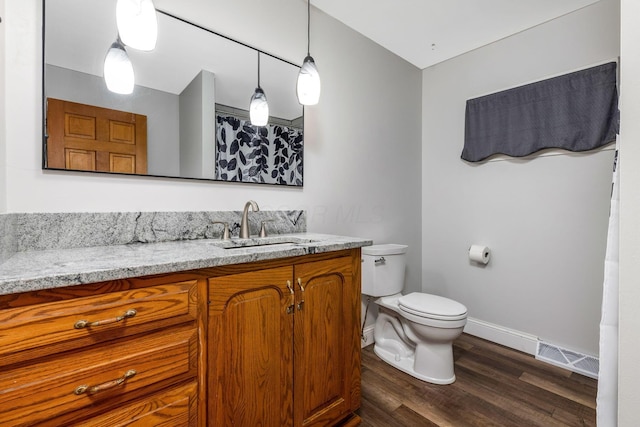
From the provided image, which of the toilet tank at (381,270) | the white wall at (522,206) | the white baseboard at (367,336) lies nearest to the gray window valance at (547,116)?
the white wall at (522,206)

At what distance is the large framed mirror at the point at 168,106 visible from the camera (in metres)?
1.15

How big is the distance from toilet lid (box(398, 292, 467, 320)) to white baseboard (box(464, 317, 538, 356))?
30.1 inches

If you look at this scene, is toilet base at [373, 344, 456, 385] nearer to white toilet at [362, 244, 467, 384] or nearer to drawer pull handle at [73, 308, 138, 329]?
white toilet at [362, 244, 467, 384]

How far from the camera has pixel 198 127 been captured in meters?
1.47

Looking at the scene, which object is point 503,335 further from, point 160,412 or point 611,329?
point 160,412

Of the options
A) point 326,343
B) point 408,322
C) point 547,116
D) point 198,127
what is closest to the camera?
point 326,343

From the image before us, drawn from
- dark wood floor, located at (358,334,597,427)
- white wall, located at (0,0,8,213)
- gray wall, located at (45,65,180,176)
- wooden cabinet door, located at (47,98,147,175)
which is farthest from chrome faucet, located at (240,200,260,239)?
dark wood floor, located at (358,334,597,427)

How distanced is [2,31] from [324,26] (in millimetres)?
1648

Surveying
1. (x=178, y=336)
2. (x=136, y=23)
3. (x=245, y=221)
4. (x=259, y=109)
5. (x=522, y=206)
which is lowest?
(x=178, y=336)

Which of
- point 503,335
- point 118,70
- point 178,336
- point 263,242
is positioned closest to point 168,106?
point 118,70

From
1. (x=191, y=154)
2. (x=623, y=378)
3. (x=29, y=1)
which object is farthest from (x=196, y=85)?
(x=623, y=378)

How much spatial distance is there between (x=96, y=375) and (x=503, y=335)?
2.64 meters

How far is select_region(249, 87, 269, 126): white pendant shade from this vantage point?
168 centimetres

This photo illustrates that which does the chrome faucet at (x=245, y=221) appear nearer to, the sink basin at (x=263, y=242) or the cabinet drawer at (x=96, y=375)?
the sink basin at (x=263, y=242)
